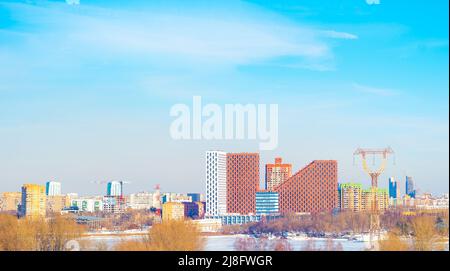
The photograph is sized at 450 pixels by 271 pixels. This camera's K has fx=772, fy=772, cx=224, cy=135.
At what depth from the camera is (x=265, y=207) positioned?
24.6 metres

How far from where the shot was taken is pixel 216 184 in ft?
75.3

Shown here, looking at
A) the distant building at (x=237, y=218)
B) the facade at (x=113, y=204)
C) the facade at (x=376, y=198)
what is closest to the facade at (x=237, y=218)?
the distant building at (x=237, y=218)

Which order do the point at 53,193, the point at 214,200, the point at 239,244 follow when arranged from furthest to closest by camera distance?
the point at 214,200, the point at 53,193, the point at 239,244

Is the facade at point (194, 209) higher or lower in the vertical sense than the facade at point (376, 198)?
lower

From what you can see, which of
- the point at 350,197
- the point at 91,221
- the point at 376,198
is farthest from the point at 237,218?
the point at 91,221

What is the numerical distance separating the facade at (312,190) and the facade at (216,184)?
98.3 inches

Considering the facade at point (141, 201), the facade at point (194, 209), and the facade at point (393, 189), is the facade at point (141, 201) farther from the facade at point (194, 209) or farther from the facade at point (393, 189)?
the facade at point (393, 189)

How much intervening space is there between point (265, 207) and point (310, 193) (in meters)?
1.64

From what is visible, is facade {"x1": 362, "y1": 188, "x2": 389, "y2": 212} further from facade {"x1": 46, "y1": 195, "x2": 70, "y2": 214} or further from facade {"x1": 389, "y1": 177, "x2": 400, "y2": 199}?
facade {"x1": 46, "y1": 195, "x2": 70, "y2": 214}

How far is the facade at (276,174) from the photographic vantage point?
23.6m

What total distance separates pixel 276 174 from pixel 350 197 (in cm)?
244

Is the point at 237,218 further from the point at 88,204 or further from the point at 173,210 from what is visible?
the point at 88,204
